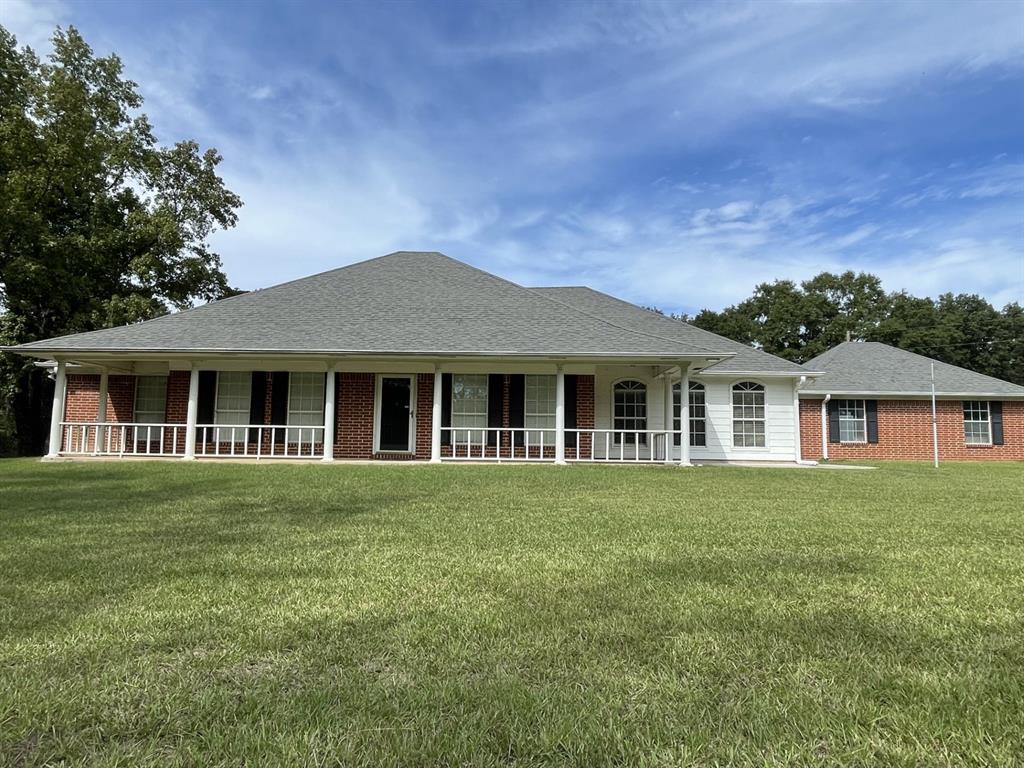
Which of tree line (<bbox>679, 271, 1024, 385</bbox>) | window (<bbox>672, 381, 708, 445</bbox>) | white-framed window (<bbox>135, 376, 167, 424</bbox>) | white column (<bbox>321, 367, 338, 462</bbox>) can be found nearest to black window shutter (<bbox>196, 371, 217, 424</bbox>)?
white-framed window (<bbox>135, 376, 167, 424</bbox>)

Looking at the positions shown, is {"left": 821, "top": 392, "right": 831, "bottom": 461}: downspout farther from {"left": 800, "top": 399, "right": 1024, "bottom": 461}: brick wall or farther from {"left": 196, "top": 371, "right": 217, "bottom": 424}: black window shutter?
{"left": 196, "top": 371, "right": 217, "bottom": 424}: black window shutter

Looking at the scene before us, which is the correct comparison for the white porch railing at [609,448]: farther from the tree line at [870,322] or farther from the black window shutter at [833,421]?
the tree line at [870,322]

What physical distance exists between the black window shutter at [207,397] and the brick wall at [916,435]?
57.3 feet

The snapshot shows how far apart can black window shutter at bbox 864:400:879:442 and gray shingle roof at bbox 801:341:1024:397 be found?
563mm

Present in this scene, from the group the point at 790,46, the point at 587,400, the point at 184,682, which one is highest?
the point at 790,46

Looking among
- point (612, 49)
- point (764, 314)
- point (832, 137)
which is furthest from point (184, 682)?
point (764, 314)

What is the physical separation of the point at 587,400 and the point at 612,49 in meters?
7.72

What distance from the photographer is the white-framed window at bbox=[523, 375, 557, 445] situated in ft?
48.0

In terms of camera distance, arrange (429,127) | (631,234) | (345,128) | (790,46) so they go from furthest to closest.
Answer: (631,234) → (429,127) → (345,128) → (790,46)

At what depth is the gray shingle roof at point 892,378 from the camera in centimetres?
1944

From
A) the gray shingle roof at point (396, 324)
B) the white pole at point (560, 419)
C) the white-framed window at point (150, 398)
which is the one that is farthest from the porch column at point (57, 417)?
the white pole at point (560, 419)

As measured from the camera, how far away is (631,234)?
81.7ft

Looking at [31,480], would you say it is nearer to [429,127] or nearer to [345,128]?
[345,128]

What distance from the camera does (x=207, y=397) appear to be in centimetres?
1470
